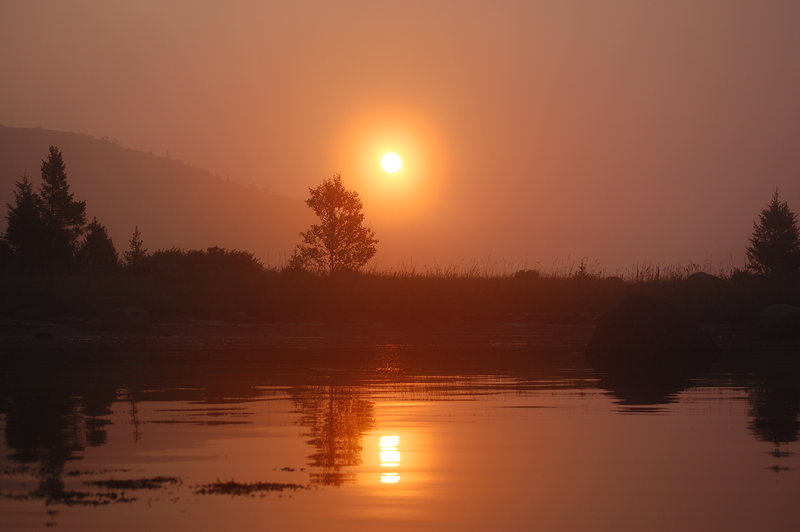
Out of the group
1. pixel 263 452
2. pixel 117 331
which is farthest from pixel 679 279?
pixel 263 452

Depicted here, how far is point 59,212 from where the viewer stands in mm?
59125

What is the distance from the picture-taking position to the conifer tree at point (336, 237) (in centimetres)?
5550

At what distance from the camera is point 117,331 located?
115 feet

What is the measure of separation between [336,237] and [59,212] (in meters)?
17.1

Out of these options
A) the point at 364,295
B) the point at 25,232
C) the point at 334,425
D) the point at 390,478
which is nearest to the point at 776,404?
the point at 334,425

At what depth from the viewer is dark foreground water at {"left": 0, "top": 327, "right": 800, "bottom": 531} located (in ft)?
27.1

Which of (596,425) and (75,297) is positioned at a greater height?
(75,297)

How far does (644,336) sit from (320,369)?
9.63 metres

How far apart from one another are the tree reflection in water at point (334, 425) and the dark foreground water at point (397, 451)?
38 mm

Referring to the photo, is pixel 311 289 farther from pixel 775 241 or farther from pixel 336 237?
pixel 775 241

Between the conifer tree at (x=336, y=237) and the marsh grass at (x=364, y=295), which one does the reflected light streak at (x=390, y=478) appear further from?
the conifer tree at (x=336, y=237)

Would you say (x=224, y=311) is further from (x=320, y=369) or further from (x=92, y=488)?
(x=92, y=488)

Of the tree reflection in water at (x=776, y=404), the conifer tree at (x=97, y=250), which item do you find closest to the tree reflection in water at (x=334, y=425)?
the tree reflection in water at (x=776, y=404)

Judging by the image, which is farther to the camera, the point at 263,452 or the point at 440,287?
the point at 440,287
